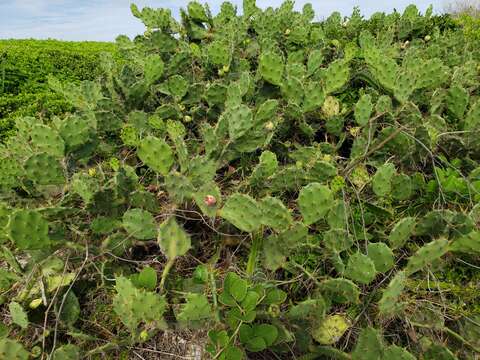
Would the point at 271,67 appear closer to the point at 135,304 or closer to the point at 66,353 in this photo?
the point at 135,304

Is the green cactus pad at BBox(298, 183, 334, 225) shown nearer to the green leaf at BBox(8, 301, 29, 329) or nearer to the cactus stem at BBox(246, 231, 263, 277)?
the cactus stem at BBox(246, 231, 263, 277)

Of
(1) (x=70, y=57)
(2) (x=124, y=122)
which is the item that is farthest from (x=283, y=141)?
(1) (x=70, y=57)

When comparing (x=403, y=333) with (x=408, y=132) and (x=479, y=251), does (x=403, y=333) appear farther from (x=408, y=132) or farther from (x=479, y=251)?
(x=408, y=132)

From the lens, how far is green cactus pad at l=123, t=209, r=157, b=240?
1902mm

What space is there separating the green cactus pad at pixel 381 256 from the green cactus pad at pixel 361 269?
0.32 ft

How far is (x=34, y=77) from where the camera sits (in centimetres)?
727

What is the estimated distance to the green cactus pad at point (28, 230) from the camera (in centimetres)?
166

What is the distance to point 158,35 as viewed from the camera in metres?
3.05

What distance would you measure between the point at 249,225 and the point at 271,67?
107 centimetres

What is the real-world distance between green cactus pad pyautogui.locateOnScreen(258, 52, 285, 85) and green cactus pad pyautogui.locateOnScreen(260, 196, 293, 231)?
931 millimetres

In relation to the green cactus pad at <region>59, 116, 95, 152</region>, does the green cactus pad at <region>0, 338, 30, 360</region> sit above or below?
below

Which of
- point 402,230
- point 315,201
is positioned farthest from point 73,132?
point 402,230

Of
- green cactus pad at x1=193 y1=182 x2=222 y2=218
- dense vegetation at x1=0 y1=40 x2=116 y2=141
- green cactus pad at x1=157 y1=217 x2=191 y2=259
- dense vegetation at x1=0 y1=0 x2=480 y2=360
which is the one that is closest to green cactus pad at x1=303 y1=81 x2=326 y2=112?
dense vegetation at x1=0 y1=0 x2=480 y2=360

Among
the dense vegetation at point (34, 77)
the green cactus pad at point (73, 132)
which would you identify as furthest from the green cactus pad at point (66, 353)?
the dense vegetation at point (34, 77)
